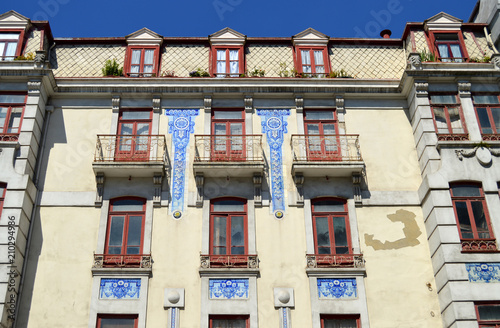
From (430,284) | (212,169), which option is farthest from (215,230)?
(430,284)

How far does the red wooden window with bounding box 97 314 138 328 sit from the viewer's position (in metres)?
16.7

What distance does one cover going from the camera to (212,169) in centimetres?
1877

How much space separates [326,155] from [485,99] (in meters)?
6.04

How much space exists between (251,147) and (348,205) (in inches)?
148

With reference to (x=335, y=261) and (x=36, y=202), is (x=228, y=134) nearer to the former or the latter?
(x=335, y=261)

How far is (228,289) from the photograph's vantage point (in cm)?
1722

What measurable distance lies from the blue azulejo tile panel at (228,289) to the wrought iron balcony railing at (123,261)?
2.04 meters

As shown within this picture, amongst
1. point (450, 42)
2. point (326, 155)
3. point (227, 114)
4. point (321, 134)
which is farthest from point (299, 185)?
point (450, 42)

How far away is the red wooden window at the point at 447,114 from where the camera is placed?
19688 millimetres

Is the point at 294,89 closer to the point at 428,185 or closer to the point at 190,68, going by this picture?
the point at 190,68

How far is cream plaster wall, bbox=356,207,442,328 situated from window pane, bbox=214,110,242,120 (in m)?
5.43

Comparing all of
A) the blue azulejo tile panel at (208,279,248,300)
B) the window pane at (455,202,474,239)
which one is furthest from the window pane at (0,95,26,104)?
the window pane at (455,202,474,239)

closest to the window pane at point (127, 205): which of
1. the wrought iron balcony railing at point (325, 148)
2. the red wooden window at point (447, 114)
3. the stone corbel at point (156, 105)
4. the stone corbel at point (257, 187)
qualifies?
the stone corbel at point (156, 105)

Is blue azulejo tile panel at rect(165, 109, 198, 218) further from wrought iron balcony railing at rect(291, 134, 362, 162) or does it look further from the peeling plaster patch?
the peeling plaster patch
